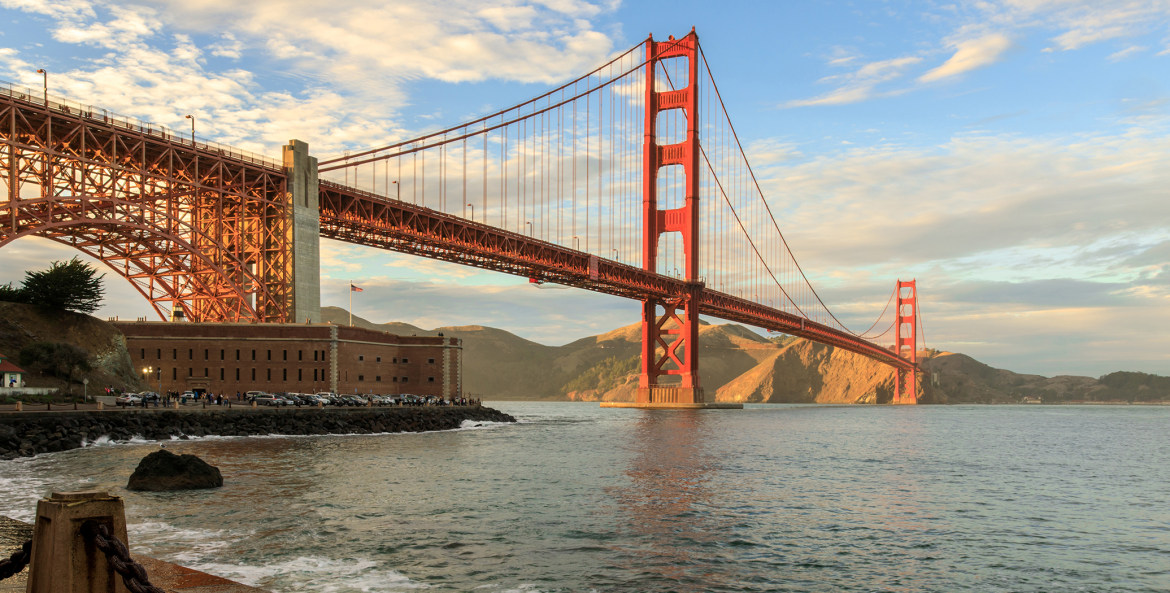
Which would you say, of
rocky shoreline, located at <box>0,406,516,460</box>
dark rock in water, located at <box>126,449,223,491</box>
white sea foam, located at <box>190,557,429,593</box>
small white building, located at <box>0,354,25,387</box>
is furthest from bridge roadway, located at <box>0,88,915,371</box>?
white sea foam, located at <box>190,557,429,593</box>

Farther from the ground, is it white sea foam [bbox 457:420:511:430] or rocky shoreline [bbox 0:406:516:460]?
rocky shoreline [bbox 0:406:516:460]

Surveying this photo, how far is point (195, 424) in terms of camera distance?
46656 millimetres

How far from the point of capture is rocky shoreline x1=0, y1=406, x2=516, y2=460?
3664 centimetres

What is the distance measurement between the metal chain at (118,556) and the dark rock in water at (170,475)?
20.9 metres

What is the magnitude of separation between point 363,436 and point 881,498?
34067 mm

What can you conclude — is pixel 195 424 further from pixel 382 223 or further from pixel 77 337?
pixel 382 223

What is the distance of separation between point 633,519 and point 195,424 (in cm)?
3306

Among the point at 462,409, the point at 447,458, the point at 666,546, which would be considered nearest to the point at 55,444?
the point at 447,458

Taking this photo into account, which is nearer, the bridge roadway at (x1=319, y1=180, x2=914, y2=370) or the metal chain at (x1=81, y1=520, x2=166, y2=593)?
the metal chain at (x1=81, y1=520, x2=166, y2=593)

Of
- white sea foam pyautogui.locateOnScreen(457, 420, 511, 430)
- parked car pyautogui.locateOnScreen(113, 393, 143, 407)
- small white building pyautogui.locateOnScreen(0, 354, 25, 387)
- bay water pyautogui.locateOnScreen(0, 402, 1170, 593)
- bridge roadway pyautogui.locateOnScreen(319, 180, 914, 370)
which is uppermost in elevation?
bridge roadway pyautogui.locateOnScreen(319, 180, 914, 370)

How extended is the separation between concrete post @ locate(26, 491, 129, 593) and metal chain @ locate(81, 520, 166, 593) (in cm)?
5

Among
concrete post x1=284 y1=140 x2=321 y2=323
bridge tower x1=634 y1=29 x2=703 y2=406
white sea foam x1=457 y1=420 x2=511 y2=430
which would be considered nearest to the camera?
white sea foam x1=457 y1=420 x2=511 y2=430

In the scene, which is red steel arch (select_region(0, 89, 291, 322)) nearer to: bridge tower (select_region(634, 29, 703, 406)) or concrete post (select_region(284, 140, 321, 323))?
concrete post (select_region(284, 140, 321, 323))

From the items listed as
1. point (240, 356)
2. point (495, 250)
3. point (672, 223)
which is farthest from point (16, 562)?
point (672, 223)
